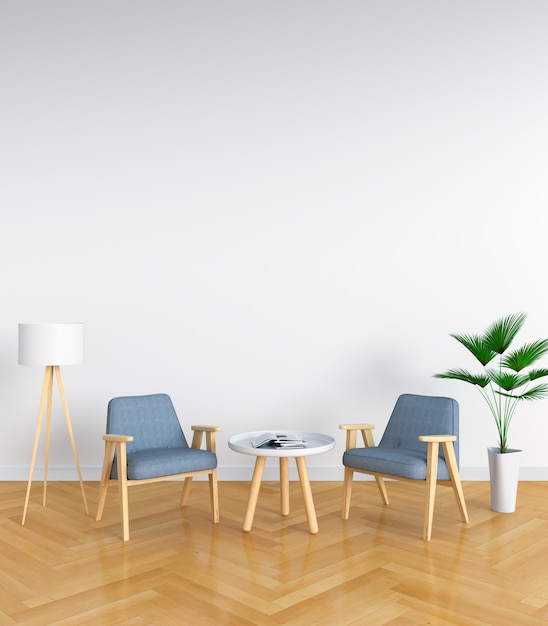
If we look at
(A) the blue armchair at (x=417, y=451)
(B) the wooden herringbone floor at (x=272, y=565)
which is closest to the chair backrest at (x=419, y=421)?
(A) the blue armchair at (x=417, y=451)

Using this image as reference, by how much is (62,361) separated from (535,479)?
408 centimetres

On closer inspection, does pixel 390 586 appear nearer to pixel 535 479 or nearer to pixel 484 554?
pixel 484 554

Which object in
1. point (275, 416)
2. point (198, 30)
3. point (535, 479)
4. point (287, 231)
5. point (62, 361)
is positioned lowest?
point (535, 479)

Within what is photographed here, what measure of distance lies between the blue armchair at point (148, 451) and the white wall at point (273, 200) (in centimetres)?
91

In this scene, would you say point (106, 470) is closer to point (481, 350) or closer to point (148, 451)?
point (148, 451)

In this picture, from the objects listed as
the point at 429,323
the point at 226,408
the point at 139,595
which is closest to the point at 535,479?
the point at 429,323

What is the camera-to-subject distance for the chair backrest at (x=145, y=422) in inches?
190

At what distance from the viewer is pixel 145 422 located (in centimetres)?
493

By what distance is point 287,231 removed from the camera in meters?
5.93

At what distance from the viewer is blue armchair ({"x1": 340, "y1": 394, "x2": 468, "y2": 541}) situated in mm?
4340

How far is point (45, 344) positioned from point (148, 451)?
104cm

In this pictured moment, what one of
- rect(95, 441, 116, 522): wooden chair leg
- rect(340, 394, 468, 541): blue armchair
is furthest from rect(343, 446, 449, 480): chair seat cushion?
rect(95, 441, 116, 522): wooden chair leg

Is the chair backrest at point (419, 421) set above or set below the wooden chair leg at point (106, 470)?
above

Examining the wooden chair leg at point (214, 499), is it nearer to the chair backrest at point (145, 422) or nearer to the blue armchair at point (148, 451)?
the blue armchair at point (148, 451)
